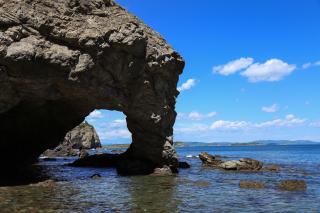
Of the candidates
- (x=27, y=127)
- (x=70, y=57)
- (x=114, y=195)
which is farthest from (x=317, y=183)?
(x=27, y=127)

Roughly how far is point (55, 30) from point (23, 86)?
463cm

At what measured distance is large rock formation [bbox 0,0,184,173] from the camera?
1078 inches

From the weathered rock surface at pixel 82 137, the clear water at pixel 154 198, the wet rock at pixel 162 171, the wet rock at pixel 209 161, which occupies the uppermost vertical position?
the weathered rock surface at pixel 82 137

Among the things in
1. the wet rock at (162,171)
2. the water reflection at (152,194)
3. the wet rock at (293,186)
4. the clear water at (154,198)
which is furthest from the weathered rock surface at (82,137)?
the wet rock at (293,186)

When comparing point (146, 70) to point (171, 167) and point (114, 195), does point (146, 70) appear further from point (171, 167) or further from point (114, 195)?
point (114, 195)

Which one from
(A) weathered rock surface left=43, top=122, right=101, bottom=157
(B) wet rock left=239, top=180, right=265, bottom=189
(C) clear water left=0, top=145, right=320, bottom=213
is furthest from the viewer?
(A) weathered rock surface left=43, top=122, right=101, bottom=157

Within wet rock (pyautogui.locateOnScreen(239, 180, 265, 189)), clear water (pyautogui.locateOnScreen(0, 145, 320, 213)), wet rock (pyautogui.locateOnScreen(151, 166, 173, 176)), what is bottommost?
clear water (pyautogui.locateOnScreen(0, 145, 320, 213))

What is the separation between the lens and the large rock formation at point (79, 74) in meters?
27.4

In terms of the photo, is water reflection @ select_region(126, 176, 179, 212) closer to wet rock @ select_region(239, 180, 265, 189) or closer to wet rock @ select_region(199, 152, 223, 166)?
wet rock @ select_region(239, 180, 265, 189)

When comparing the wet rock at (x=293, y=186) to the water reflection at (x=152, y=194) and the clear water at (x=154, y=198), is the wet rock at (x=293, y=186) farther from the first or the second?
the water reflection at (x=152, y=194)

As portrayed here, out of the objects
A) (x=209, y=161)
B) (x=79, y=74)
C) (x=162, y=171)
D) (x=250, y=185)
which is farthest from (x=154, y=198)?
(x=209, y=161)

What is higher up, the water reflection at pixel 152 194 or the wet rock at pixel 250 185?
the wet rock at pixel 250 185

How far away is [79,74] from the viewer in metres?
30.2

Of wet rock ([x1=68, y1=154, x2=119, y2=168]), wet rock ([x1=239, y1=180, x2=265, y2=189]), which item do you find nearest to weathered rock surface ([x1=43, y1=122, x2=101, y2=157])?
wet rock ([x1=68, y1=154, x2=119, y2=168])
